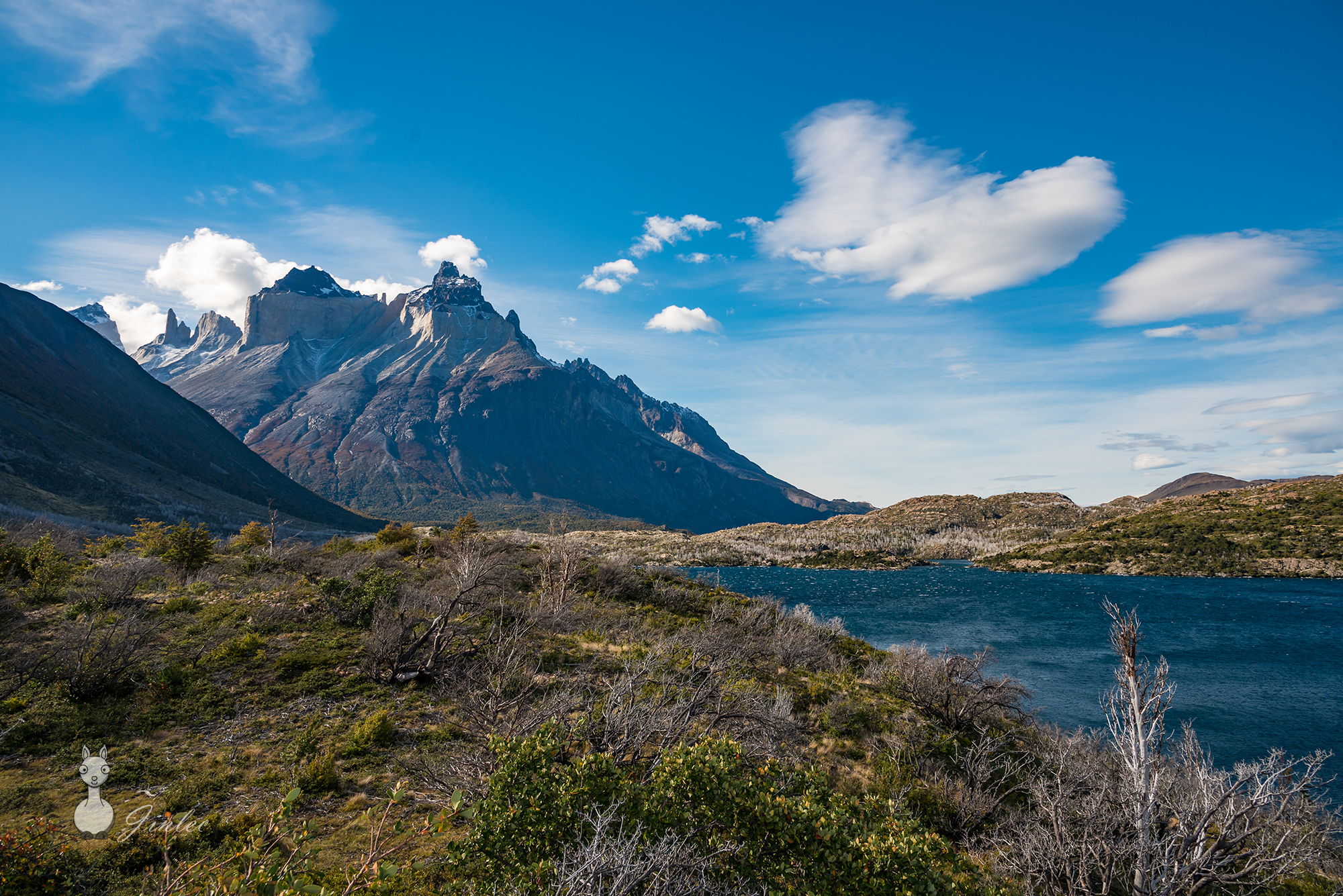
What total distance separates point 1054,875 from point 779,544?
109269 mm

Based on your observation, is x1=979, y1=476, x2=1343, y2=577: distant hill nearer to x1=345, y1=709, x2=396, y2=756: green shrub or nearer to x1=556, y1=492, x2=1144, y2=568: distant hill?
x1=556, y1=492, x2=1144, y2=568: distant hill

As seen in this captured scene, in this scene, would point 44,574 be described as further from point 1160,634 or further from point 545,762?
point 1160,634

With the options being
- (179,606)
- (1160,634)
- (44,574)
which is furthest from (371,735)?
(1160,634)

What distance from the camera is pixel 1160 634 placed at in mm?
43406

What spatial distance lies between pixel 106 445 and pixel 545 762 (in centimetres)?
11862

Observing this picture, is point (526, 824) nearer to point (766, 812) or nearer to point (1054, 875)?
point (766, 812)

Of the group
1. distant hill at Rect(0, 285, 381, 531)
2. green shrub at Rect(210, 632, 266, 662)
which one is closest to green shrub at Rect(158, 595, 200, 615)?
green shrub at Rect(210, 632, 266, 662)

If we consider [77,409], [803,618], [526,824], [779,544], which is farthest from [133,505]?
[779,544]

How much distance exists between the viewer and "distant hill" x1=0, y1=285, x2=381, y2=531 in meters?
66.4

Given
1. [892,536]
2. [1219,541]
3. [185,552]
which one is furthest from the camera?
[892,536]

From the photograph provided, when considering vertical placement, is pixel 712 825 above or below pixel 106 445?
below

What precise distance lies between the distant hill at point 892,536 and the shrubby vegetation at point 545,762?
64.1m

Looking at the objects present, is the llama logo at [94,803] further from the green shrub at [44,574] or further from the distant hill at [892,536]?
the distant hill at [892,536]

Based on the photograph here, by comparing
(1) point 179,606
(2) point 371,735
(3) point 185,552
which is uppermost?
(3) point 185,552
